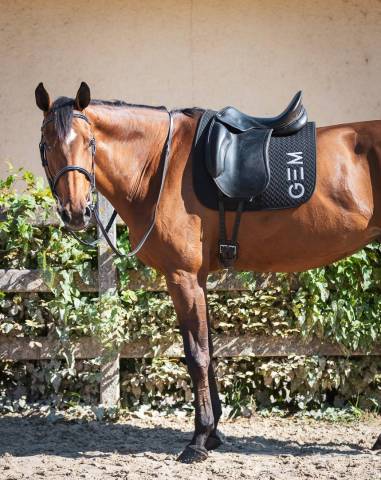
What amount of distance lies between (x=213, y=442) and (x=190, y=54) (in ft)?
13.7

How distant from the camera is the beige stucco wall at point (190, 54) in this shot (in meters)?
7.61

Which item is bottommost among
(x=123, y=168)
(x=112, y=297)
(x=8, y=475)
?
(x=8, y=475)

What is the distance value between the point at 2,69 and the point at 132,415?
3.77 m

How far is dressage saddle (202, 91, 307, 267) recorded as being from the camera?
14.8 ft

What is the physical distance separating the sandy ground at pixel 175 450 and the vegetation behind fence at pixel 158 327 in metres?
0.27

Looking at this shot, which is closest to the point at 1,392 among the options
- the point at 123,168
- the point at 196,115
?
the point at 123,168

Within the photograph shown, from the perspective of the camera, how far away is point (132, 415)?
18.5 ft

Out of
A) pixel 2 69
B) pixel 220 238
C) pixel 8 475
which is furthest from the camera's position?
pixel 2 69

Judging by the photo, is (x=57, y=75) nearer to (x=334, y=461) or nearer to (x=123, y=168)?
(x=123, y=168)

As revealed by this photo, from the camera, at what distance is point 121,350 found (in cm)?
571

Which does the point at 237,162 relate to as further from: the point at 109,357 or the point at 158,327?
the point at 109,357

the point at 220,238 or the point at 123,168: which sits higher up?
the point at 123,168

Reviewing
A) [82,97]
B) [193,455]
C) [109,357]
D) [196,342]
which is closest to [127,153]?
[82,97]

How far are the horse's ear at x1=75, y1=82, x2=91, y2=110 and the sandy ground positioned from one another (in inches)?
79.1
